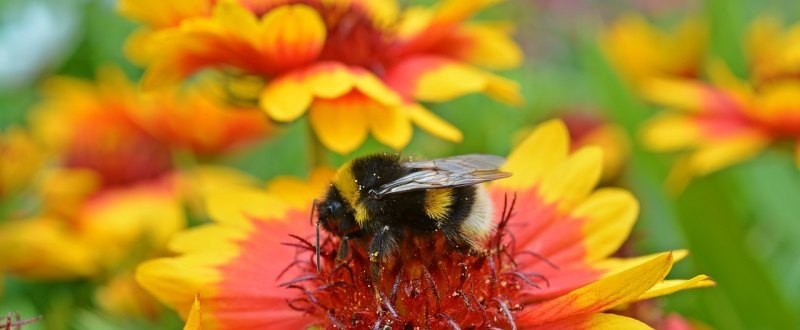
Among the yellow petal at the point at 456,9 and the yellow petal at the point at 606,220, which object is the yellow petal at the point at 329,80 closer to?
the yellow petal at the point at 456,9

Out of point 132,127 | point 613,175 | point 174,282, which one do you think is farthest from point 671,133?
point 132,127

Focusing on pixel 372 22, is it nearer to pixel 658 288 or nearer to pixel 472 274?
pixel 472 274

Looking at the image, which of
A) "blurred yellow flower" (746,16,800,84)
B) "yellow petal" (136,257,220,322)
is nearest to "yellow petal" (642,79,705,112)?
"blurred yellow flower" (746,16,800,84)

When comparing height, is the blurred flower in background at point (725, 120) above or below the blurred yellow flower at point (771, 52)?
below

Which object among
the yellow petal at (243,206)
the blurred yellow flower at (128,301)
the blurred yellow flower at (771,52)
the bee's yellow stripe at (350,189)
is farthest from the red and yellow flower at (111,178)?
Result: the blurred yellow flower at (771,52)

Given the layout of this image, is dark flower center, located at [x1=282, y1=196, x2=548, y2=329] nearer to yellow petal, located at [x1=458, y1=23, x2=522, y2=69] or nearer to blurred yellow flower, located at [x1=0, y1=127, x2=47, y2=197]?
yellow petal, located at [x1=458, y1=23, x2=522, y2=69]
